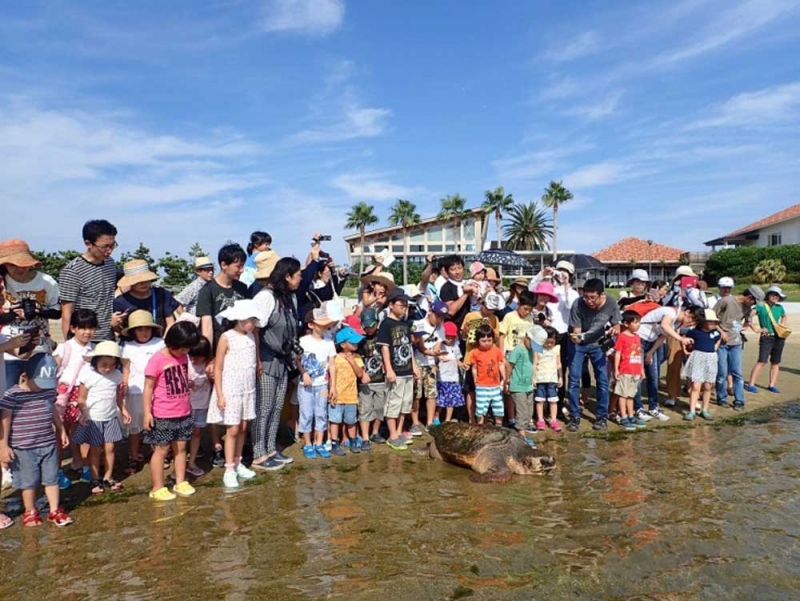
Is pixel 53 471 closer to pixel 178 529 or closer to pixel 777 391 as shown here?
pixel 178 529

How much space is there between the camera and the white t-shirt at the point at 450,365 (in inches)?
248

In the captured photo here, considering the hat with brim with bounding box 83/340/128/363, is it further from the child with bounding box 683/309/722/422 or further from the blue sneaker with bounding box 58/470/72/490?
the child with bounding box 683/309/722/422

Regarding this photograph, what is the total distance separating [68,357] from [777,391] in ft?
32.7

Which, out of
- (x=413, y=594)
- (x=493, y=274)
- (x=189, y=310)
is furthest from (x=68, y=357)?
(x=493, y=274)

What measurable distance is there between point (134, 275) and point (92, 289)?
14.5 inches

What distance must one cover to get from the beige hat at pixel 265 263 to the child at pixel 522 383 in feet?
10.1

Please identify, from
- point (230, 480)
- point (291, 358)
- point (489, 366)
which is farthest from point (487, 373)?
point (230, 480)

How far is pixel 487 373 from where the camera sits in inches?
239

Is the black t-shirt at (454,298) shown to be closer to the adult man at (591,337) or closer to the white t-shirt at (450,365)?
the white t-shirt at (450,365)

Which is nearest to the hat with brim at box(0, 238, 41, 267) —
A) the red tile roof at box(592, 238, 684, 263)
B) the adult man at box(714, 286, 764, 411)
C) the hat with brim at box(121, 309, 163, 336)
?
the hat with brim at box(121, 309, 163, 336)

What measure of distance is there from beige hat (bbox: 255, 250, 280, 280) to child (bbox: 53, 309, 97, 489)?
59.7 inches

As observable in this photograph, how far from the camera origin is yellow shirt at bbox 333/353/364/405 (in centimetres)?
559

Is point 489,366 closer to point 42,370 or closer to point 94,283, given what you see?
point 94,283

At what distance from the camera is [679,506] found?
4.25m
